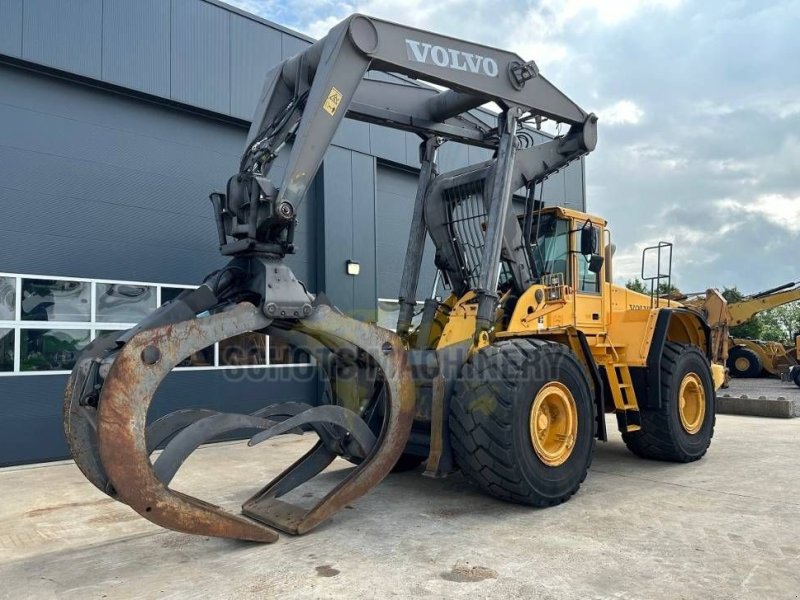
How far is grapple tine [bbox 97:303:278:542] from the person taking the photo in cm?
382

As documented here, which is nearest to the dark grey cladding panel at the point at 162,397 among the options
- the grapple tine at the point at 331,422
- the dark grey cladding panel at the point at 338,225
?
the dark grey cladding panel at the point at 338,225

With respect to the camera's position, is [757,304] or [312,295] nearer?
[312,295]

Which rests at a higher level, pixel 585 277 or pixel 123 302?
pixel 585 277

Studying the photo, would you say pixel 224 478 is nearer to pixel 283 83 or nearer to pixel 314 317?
pixel 314 317

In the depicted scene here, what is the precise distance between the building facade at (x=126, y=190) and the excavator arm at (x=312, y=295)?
13.4 ft

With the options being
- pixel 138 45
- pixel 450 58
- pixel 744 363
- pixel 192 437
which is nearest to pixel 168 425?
pixel 192 437

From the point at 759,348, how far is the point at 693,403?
17394 mm

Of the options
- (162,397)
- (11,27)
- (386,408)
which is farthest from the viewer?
(162,397)

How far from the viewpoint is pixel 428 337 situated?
6.86m

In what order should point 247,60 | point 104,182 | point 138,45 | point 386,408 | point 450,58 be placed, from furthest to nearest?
point 247,60 < point 138,45 < point 104,182 < point 450,58 < point 386,408

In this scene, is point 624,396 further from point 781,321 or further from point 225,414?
point 781,321

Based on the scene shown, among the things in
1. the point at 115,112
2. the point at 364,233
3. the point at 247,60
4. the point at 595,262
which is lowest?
the point at 595,262

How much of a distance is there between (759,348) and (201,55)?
2084 centimetres

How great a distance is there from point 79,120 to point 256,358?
426 centimetres
